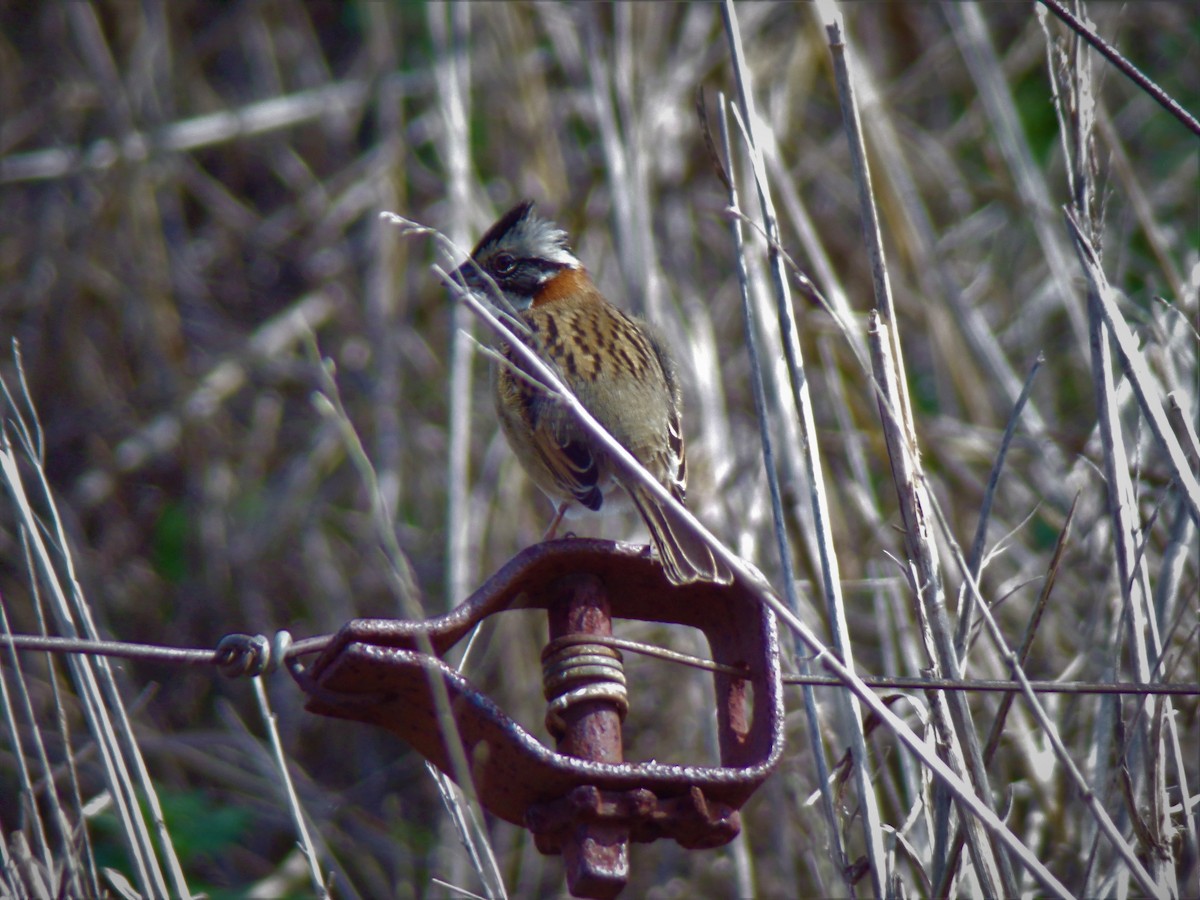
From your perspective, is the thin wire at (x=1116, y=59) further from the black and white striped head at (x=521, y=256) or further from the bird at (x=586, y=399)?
the black and white striped head at (x=521, y=256)

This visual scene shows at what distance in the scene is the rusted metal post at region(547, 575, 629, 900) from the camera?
1.56 metres

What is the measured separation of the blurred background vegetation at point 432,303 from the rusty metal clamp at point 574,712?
5.52ft

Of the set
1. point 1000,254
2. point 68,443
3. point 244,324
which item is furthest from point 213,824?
point 1000,254

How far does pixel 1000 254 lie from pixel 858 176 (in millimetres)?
3259

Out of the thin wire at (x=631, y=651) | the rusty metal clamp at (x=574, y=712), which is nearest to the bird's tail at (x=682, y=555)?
the rusty metal clamp at (x=574, y=712)

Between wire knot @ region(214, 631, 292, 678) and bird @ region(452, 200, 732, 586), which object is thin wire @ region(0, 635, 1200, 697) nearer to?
wire knot @ region(214, 631, 292, 678)

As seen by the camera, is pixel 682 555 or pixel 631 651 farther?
pixel 682 555

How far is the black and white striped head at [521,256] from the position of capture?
334 cm

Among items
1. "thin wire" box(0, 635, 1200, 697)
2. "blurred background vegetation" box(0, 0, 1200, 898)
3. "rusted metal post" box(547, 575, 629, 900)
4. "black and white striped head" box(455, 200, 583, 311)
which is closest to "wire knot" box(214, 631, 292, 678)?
"thin wire" box(0, 635, 1200, 697)

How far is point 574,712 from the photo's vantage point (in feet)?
5.64

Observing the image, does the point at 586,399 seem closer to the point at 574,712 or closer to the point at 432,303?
the point at 574,712

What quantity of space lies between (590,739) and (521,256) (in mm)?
2011

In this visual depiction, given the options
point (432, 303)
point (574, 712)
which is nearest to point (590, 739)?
point (574, 712)

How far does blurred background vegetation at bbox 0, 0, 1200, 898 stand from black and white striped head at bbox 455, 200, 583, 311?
348 millimetres
